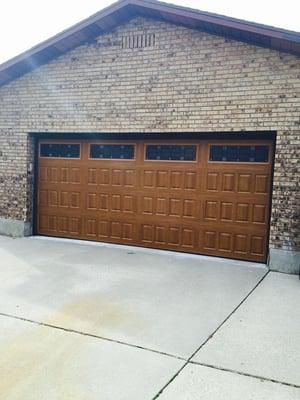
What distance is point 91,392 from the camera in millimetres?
2963

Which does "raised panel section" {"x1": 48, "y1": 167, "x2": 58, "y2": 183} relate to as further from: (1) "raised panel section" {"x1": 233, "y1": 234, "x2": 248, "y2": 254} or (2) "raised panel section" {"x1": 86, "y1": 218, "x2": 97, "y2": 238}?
(1) "raised panel section" {"x1": 233, "y1": 234, "x2": 248, "y2": 254}

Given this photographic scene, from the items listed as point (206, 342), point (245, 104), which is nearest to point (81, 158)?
point (245, 104)

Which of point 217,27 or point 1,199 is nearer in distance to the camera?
point 217,27

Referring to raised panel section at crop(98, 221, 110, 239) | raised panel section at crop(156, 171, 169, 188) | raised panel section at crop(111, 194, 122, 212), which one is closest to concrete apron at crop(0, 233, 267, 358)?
raised panel section at crop(98, 221, 110, 239)

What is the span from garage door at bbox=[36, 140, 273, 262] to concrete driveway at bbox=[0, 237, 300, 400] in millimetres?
912

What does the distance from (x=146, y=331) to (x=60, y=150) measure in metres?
6.11

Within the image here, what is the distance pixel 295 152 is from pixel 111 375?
201 inches

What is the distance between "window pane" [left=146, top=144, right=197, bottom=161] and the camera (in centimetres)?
789

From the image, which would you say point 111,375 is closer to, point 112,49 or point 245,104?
point 245,104

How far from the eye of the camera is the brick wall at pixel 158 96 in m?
6.82

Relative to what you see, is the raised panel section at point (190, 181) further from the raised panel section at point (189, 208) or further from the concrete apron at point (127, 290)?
the concrete apron at point (127, 290)

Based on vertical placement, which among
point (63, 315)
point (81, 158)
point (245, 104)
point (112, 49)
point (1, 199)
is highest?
point (112, 49)

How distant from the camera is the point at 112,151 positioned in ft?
28.4

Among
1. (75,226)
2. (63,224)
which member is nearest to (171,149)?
(75,226)
